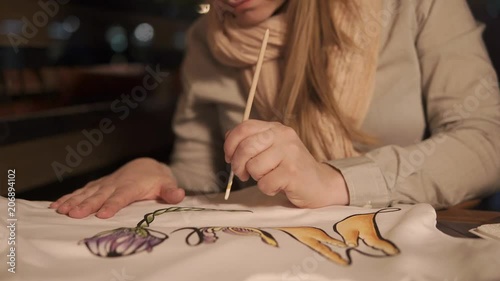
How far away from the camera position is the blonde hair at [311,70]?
0.72 metres

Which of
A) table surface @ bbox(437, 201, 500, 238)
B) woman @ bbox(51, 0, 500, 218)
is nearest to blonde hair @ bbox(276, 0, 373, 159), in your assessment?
woman @ bbox(51, 0, 500, 218)

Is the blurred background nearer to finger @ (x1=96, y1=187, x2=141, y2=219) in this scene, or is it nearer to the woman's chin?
the woman's chin

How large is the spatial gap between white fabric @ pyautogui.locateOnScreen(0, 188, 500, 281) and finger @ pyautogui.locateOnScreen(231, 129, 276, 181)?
5cm

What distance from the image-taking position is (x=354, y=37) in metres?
0.73

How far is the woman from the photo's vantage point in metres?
0.64

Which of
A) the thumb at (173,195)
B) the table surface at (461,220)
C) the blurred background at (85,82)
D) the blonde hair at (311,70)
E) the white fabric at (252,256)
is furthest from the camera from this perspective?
the blurred background at (85,82)

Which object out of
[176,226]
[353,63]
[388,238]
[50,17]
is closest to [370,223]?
[388,238]

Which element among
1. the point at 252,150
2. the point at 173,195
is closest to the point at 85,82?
the point at 173,195

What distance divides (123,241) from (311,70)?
1.21 feet

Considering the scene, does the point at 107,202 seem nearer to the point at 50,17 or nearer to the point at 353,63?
the point at 353,63

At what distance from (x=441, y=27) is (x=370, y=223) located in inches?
14.2

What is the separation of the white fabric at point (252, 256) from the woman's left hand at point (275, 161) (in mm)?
31

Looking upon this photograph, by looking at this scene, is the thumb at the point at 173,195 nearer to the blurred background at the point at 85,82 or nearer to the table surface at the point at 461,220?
the table surface at the point at 461,220
